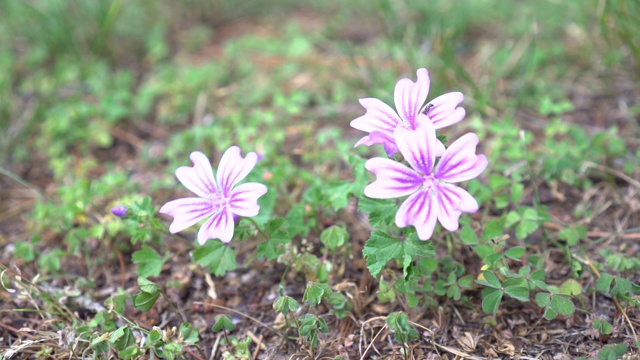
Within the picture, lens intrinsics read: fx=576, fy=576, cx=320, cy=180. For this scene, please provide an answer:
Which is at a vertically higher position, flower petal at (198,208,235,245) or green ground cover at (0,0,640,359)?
flower petal at (198,208,235,245)

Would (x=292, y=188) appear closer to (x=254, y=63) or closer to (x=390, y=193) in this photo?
(x=390, y=193)

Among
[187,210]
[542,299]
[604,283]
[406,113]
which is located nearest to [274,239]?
[187,210]

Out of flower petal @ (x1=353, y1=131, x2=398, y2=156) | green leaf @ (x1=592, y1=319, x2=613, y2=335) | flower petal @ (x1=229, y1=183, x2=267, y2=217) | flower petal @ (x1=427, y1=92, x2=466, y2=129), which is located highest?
flower petal @ (x1=427, y1=92, x2=466, y2=129)

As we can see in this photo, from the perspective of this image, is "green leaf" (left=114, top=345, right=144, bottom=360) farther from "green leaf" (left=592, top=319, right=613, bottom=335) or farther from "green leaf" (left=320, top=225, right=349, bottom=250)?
"green leaf" (left=592, top=319, right=613, bottom=335)

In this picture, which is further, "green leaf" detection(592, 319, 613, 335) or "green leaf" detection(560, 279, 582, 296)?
"green leaf" detection(560, 279, 582, 296)

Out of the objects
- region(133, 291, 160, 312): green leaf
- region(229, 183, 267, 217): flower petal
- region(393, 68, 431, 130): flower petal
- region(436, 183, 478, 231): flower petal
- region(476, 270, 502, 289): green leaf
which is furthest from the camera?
region(133, 291, 160, 312): green leaf

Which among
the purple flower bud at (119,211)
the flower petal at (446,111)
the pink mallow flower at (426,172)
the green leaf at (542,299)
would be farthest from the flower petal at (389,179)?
the purple flower bud at (119,211)

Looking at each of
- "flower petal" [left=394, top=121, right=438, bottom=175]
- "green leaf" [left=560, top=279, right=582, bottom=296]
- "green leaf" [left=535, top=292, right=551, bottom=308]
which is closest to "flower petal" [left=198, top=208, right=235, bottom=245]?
"flower petal" [left=394, top=121, right=438, bottom=175]
